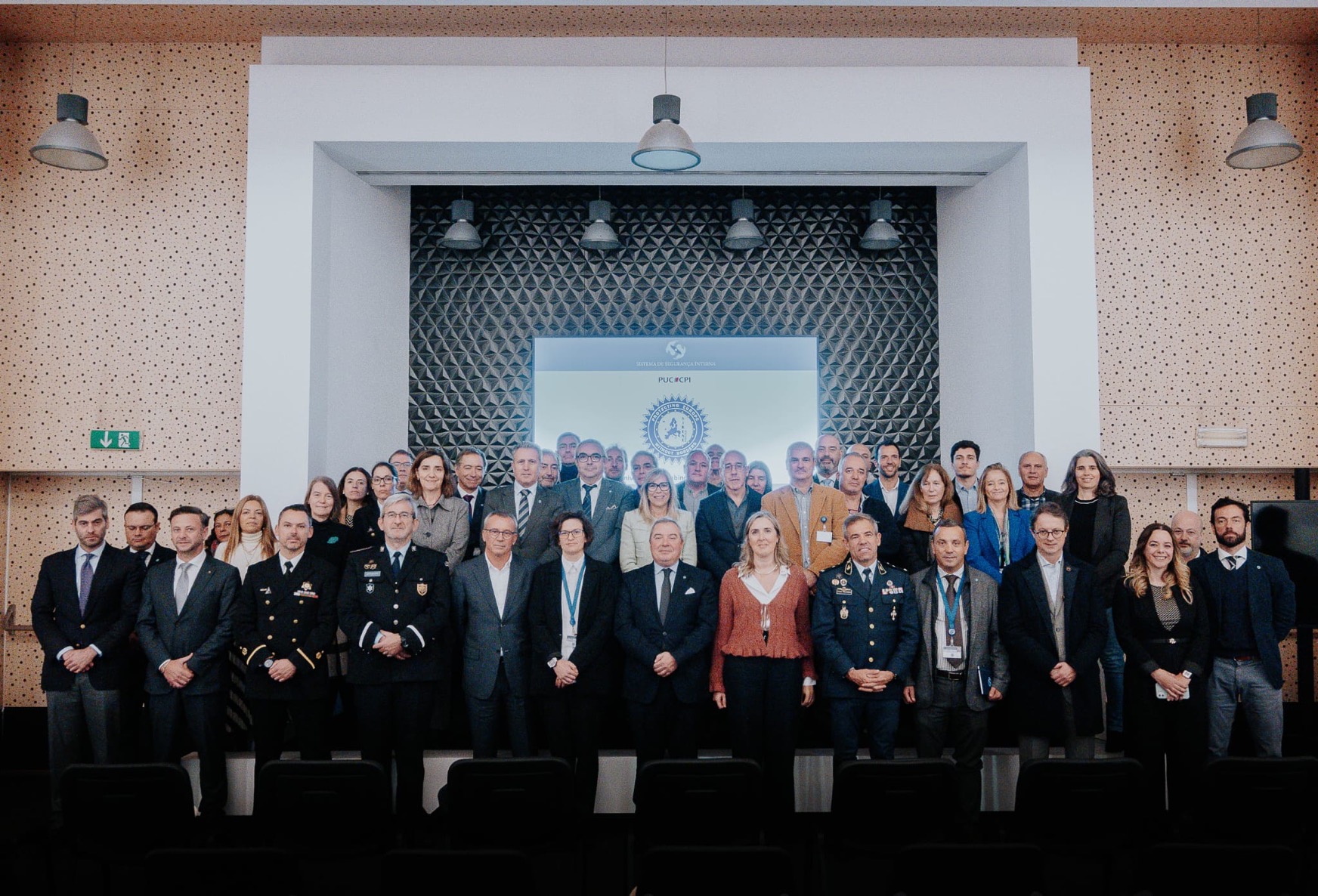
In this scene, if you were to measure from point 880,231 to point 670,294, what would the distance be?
1.82 meters

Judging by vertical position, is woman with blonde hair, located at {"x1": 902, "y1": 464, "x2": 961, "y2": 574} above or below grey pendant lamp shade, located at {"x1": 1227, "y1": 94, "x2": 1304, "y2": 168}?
below

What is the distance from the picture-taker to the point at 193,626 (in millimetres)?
4305

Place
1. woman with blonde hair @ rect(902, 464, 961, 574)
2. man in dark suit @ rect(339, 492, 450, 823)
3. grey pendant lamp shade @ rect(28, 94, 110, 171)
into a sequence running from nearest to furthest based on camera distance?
man in dark suit @ rect(339, 492, 450, 823) < woman with blonde hair @ rect(902, 464, 961, 574) < grey pendant lamp shade @ rect(28, 94, 110, 171)

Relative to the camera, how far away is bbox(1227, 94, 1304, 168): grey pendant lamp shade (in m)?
5.40

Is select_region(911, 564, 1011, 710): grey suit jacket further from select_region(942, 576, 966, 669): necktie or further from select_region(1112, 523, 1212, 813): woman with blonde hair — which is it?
select_region(1112, 523, 1212, 813): woman with blonde hair

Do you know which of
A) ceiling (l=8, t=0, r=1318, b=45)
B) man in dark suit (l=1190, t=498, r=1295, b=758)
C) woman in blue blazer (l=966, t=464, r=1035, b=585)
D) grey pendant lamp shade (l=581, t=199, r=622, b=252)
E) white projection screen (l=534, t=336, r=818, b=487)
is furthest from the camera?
white projection screen (l=534, t=336, r=818, b=487)

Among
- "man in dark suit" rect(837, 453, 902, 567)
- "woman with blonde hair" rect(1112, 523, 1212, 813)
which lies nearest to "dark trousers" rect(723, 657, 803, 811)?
"man in dark suit" rect(837, 453, 902, 567)

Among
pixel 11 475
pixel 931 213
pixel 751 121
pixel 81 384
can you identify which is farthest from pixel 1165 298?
pixel 11 475

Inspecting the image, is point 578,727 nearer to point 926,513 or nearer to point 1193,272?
point 926,513

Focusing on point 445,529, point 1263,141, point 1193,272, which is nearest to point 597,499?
point 445,529

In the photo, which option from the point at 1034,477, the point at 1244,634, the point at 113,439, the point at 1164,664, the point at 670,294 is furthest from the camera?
the point at 670,294

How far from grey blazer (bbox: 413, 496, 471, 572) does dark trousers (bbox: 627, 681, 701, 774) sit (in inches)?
52.5

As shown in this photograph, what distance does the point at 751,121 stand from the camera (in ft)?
19.8

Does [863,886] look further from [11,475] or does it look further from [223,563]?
[11,475]
